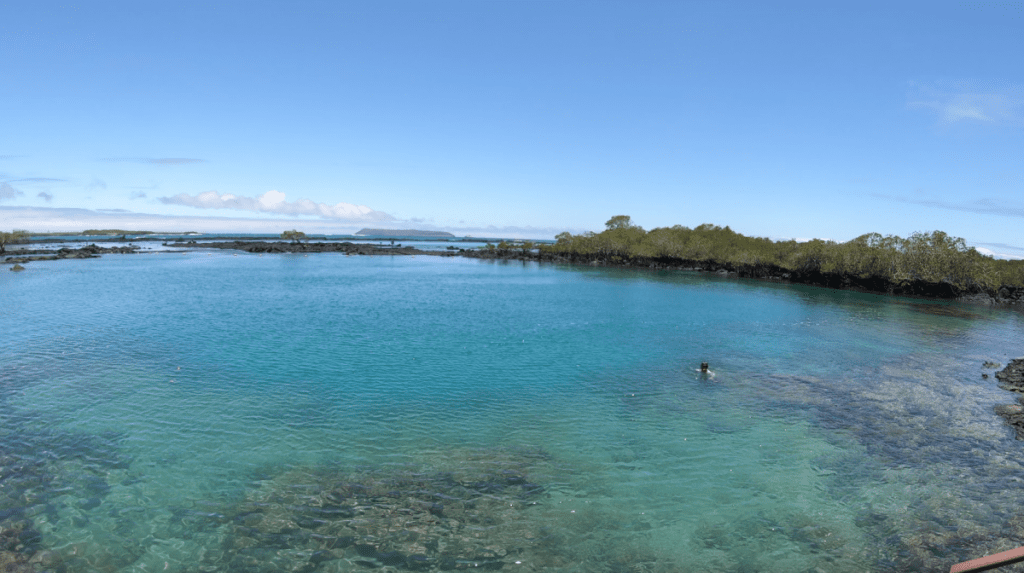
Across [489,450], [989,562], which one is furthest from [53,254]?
[989,562]

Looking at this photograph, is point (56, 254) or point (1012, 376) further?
point (56, 254)

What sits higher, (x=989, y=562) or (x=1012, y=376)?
(x=989, y=562)

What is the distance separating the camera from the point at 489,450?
19047 mm

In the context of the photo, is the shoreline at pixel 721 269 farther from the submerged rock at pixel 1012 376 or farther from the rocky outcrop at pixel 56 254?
the submerged rock at pixel 1012 376

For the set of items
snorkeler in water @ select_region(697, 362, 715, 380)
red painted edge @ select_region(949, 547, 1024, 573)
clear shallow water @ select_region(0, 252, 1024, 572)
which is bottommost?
clear shallow water @ select_region(0, 252, 1024, 572)

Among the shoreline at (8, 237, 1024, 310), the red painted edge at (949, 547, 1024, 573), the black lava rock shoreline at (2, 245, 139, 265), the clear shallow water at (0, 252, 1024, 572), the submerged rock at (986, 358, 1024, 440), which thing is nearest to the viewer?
the red painted edge at (949, 547, 1024, 573)

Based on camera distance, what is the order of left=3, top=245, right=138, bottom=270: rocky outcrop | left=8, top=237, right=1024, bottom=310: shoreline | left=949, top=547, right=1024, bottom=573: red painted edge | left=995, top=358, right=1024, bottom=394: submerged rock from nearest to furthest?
1. left=949, top=547, right=1024, bottom=573: red painted edge
2. left=995, top=358, right=1024, bottom=394: submerged rock
3. left=8, top=237, right=1024, bottom=310: shoreline
4. left=3, top=245, right=138, bottom=270: rocky outcrop

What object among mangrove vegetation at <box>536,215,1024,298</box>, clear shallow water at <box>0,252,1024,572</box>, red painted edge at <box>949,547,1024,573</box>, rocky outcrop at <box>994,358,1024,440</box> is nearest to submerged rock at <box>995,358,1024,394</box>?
rocky outcrop at <box>994,358,1024,440</box>

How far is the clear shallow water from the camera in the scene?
44.0ft

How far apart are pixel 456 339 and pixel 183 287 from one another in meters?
50.0

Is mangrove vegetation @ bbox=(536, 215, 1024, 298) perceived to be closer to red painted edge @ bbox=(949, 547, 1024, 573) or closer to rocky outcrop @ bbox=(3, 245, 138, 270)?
red painted edge @ bbox=(949, 547, 1024, 573)

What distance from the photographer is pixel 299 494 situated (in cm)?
1548

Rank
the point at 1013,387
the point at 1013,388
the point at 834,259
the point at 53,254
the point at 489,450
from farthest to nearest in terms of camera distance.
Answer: the point at 53,254, the point at 834,259, the point at 1013,387, the point at 1013,388, the point at 489,450

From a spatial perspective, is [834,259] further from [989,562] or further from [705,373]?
[989,562]
